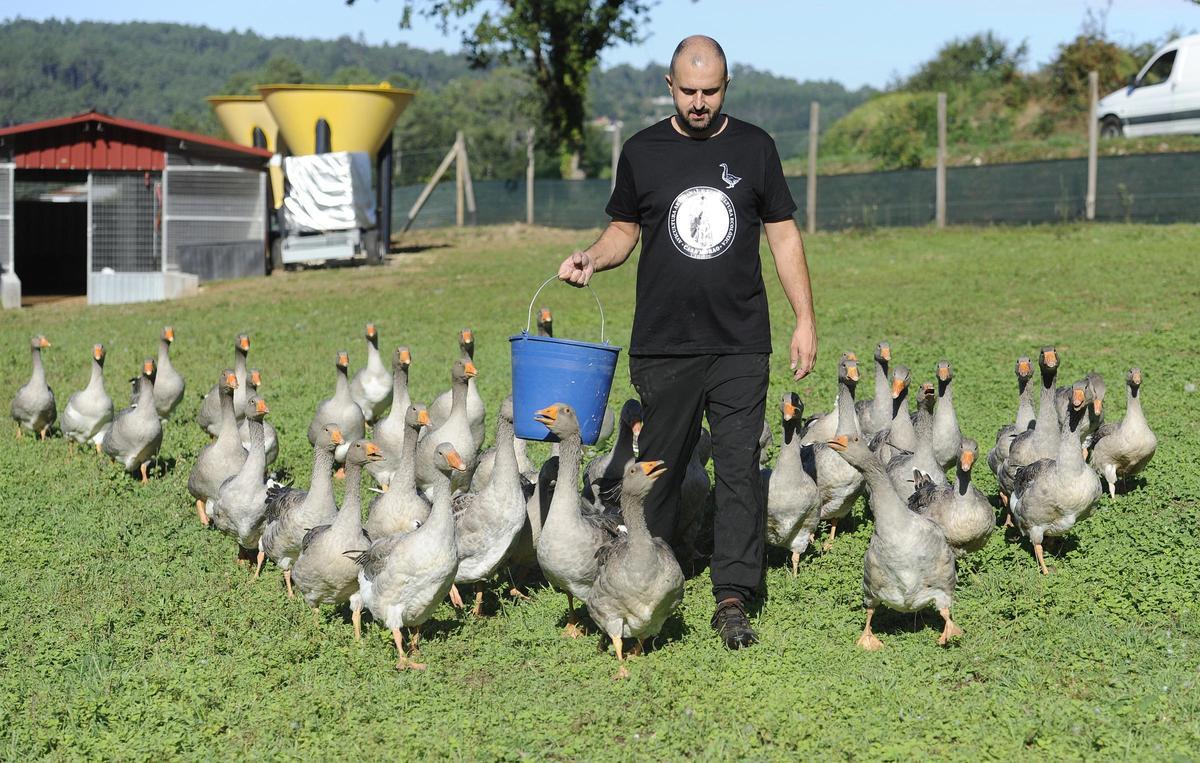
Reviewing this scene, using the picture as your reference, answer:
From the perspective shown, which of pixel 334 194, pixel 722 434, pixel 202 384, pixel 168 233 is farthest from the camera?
pixel 334 194

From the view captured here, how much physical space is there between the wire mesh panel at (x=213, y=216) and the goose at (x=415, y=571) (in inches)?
859

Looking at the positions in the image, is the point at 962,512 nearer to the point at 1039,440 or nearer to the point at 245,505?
the point at 1039,440

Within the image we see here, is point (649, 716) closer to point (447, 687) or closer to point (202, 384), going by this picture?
point (447, 687)

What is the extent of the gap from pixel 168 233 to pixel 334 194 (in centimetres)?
418

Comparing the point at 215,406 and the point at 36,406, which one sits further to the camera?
the point at 36,406

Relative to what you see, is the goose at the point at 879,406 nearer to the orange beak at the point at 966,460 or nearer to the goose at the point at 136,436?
the orange beak at the point at 966,460

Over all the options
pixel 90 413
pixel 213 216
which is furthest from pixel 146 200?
pixel 90 413

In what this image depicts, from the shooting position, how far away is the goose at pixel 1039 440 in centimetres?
951

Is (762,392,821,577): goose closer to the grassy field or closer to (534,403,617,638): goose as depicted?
the grassy field

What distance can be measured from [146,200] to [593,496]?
70.4ft

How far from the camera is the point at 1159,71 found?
105 feet

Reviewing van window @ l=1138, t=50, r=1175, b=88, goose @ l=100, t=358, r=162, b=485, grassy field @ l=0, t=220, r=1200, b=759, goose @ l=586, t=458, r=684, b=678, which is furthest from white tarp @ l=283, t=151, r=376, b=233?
goose @ l=586, t=458, r=684, b=678

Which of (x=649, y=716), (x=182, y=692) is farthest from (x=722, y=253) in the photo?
(x=182, y=692)

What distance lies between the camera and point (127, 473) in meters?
11.5
